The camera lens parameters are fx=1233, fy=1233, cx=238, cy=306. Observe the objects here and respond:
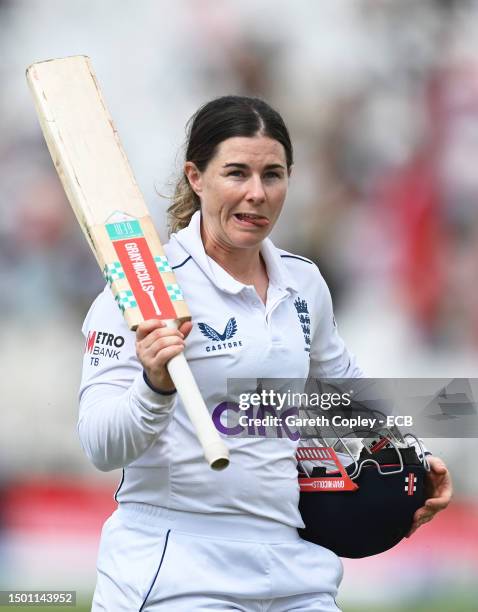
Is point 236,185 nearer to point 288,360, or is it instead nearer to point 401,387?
point 288,360

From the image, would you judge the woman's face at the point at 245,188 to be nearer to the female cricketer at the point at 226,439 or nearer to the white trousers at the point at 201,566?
the female cricketer at the point at 226,439

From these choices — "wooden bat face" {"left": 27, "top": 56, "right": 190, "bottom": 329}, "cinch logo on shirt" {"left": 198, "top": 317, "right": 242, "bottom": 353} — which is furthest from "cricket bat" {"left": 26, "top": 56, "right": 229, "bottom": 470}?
"cinch logo on shirt" {"left": 198, "top": 317, "right": 242, "bottom": 353}

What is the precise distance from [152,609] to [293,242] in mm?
2973

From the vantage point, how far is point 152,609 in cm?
254

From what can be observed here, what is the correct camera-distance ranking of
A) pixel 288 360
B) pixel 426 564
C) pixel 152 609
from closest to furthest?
1. pixel 152 609
2. pixel 288 360
3. pixel 426 564

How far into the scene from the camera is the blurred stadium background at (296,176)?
532cm

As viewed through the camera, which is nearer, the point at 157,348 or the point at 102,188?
the point at 157,348

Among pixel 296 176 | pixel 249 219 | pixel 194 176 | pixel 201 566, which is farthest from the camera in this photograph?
pixel 296 176

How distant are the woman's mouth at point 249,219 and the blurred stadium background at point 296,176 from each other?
8.49ft

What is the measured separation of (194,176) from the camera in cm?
283

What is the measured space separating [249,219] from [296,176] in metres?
2.76

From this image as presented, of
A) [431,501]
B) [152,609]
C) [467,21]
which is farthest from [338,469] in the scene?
[467,21]

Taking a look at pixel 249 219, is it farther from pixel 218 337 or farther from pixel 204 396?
pixel 204 396

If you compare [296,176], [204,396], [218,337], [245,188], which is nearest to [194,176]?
[245,188]
